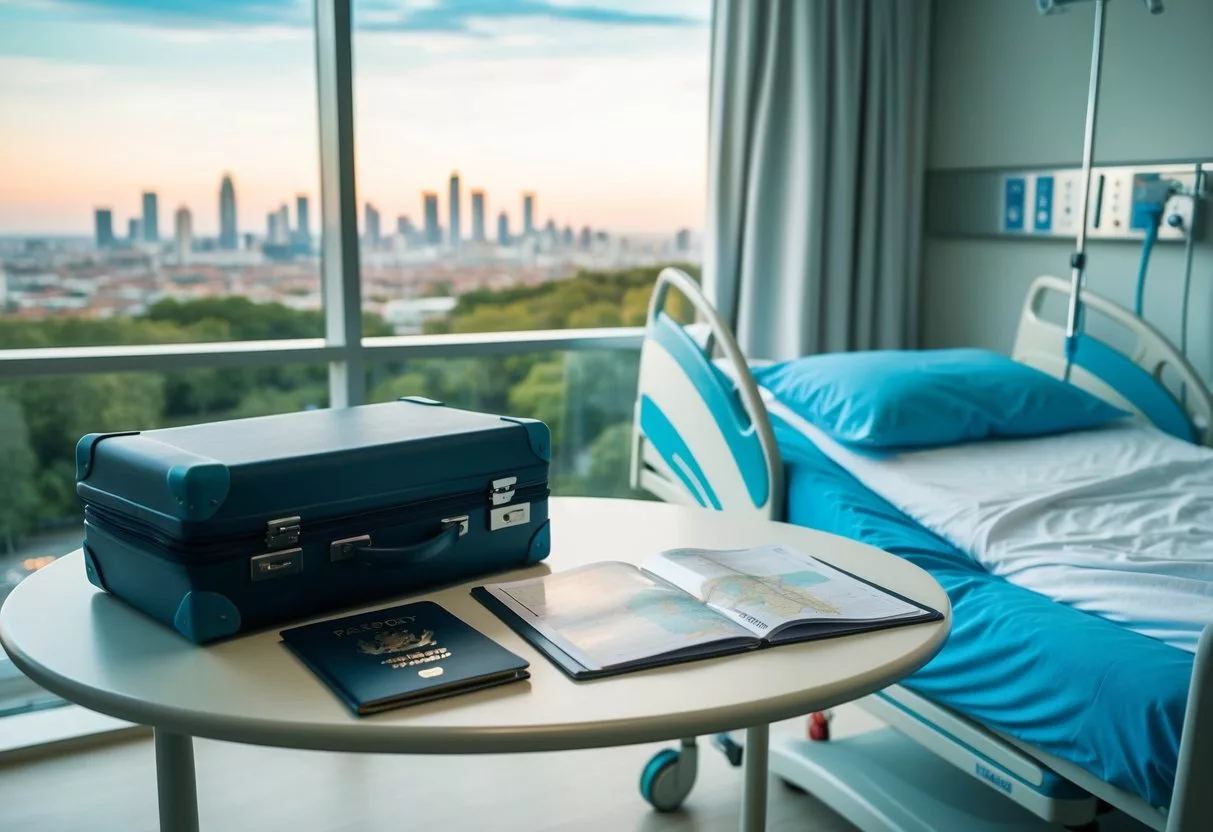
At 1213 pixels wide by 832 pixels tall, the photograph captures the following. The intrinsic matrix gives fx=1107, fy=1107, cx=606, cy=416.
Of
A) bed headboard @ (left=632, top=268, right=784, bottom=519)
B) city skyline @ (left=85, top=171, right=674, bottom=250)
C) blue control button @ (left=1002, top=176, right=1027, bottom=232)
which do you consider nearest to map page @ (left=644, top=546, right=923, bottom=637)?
bed headboard @ (left=632, top=268, right=784, bottom=519)

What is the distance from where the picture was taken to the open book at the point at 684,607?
1.13 m

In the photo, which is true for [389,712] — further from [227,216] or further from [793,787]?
[227,216]

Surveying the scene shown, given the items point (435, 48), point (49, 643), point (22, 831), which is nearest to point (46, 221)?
point (435, 48)

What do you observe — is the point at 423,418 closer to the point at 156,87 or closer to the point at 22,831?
the point at 22,831

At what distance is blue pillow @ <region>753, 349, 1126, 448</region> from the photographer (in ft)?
7.73

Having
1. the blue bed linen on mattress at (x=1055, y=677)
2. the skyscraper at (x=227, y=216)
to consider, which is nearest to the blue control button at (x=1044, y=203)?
the blue bed linen on mattress at (x=1055, y=677)

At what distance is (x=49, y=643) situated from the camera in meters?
1.13

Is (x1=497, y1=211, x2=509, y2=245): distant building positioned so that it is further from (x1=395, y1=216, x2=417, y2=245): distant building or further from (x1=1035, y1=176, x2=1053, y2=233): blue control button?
(x1=1035, y1=176, x2=1053, y2=233): blue control button

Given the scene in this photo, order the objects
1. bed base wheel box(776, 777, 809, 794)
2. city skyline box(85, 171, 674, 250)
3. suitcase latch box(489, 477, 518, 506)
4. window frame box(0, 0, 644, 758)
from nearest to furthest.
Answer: suitcase latch box(489, 477, 518, 506), bed base wheel box(776, 777, 809, 794), window frame box(0, 0, 644, 758), city skyline box(85, 171, 674, 250)

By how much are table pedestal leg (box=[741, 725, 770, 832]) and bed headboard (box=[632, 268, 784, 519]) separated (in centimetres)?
70

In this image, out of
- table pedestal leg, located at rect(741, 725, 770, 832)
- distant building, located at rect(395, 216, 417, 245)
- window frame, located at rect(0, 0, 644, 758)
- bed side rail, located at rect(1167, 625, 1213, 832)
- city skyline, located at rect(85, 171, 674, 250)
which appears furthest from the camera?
distant building, located at rect(395, 216, 417, 245)

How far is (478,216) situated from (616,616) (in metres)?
2.18

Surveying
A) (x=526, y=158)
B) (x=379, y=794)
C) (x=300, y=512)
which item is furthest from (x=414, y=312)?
(x=300, y=512)

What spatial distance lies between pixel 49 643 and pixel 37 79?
1968 mm
